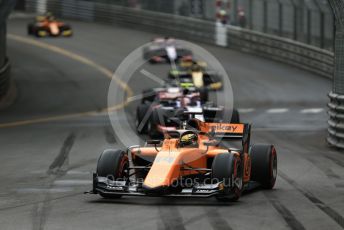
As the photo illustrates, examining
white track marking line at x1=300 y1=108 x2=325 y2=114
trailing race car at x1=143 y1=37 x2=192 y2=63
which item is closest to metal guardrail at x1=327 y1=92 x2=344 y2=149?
white track marking line at x1=300 y1=108 x2=325 y2=114

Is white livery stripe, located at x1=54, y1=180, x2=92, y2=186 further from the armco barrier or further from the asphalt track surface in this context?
the armco barrier

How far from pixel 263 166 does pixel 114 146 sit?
818 centimetres

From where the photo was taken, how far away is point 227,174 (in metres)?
13.9

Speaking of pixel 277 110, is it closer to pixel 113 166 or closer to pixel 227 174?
pixel 113 166

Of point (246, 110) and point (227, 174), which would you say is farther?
point (246, 110)

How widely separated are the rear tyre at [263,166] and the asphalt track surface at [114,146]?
0.65 feet

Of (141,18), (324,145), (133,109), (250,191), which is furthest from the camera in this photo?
(141,18)

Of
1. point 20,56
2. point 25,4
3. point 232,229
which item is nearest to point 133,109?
point 20,56

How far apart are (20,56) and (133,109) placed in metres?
17.9

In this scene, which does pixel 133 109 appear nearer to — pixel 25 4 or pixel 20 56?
pixel 20 56

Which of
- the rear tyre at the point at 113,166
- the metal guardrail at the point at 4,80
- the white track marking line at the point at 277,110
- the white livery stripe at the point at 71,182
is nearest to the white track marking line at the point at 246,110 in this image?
the white track marking line at the point at 277,110

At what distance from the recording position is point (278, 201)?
14.4 meters

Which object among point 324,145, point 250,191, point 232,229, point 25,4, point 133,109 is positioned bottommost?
point 25,4

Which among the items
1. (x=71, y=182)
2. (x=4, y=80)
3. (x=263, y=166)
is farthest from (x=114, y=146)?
(x=4, y=80)
